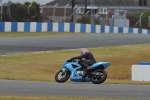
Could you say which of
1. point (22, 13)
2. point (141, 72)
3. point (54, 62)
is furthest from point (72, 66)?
point (22, 13)

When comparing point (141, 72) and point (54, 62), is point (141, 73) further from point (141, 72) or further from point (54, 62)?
point (54, 62)

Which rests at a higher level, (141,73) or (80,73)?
(80,73)

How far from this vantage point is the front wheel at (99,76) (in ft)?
55.5

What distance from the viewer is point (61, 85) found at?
15867 mm

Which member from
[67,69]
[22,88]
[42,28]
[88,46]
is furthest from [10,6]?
[22,88]

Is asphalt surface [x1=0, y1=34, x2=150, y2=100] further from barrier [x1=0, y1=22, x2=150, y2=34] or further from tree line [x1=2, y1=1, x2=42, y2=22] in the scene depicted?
tree line [x1=2, y1=1, x2=42, y2=22]

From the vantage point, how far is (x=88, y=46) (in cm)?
2992

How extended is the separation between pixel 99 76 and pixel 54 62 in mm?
6688

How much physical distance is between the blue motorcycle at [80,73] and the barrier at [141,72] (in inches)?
114

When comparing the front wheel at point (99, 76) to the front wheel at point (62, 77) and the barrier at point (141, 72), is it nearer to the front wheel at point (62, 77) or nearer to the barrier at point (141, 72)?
the front wheel at point (62, 77)

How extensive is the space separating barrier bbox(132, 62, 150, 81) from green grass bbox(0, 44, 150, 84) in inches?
13.5

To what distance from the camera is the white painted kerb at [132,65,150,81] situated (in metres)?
20.0

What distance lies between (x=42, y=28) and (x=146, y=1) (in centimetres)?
3741

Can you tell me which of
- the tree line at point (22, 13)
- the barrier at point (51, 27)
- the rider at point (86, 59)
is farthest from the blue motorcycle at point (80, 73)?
the tree line at point (22, 13)
